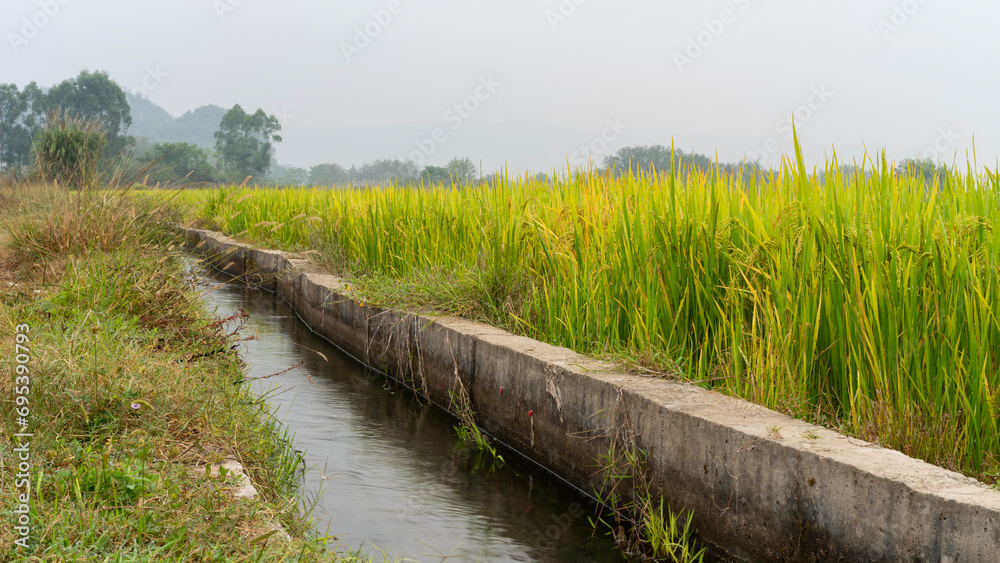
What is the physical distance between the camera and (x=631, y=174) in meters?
4.65

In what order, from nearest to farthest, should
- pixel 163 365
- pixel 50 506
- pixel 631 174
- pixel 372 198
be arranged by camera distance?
pixel 50 506
pixel 163 365
pixel 631 174
pixel 372 198

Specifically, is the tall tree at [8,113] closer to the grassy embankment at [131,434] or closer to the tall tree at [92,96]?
the tall tree at [92,96]

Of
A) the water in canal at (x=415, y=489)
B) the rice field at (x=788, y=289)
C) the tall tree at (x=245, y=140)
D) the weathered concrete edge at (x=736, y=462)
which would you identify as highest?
the tall tree at (x=245, y=140)

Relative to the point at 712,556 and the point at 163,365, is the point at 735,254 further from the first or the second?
the point at 163,365

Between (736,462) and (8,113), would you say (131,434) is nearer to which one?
(736,462)

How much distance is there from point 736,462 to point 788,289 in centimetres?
80

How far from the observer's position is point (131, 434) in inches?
107

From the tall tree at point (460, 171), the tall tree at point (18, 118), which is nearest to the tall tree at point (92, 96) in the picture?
the tall tree at point (18, 118)

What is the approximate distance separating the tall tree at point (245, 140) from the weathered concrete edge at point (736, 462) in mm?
79383

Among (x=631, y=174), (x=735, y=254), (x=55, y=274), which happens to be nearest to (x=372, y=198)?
(x=55, y=274)

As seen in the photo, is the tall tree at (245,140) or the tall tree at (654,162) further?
the tall tree at (245,140)

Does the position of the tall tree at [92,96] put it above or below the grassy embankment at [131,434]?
above

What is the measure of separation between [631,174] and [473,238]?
1.64 m

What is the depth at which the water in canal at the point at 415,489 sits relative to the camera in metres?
3.10
